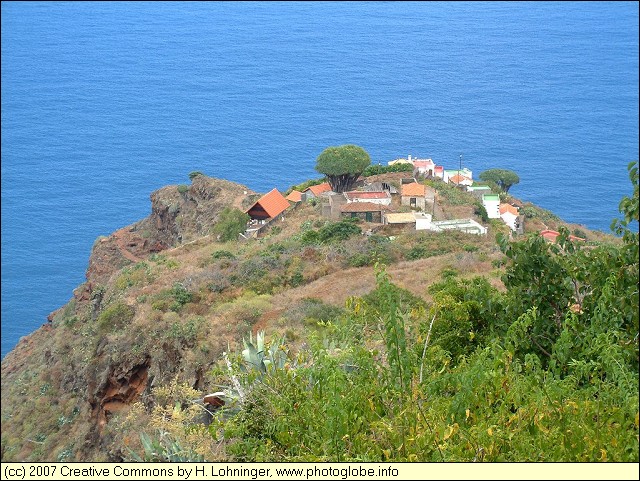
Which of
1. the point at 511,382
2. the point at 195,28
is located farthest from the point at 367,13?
the point at 511,382

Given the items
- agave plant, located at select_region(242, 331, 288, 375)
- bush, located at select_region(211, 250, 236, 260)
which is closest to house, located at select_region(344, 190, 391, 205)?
bush, located at select_region(211, 250, 236, 260)

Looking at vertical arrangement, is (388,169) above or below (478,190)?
above

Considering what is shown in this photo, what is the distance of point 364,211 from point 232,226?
23.7 feet

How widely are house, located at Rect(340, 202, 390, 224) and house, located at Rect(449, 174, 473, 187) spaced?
12.1 m

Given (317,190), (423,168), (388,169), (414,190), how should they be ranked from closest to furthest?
(414,190)
(317,190)
(388,169)
(423,168)

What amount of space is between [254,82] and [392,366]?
335 ft

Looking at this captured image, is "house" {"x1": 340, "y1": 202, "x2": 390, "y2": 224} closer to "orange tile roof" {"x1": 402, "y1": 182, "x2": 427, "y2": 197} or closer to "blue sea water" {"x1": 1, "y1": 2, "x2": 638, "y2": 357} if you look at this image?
"orange tile roof" {"x1": 402, "y1": 182, "x2": 427, "y2": 197}

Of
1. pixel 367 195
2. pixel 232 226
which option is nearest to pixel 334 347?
pixel 367 195

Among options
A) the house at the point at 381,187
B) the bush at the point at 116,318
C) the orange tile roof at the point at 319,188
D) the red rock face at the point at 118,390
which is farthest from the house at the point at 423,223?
the red rock face at the point at 118,390

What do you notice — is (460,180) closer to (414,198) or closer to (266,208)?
(414,198)

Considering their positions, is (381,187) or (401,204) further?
(381,187)

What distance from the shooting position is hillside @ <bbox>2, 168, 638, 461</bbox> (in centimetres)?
670

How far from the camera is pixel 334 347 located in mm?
8719

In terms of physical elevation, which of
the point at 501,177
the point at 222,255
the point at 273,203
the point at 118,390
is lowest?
the point at 118,390
